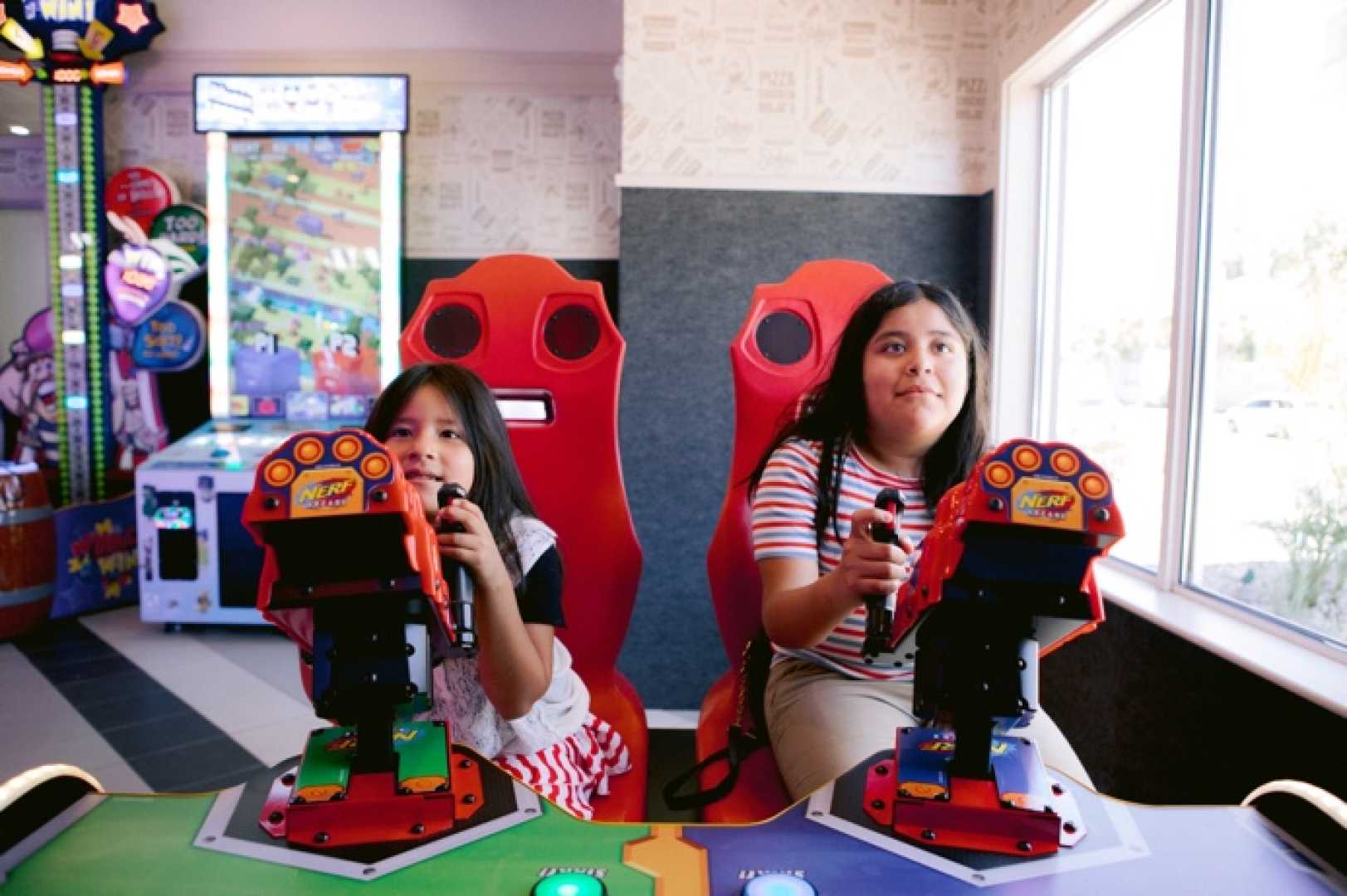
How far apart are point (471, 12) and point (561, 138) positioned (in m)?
0.61

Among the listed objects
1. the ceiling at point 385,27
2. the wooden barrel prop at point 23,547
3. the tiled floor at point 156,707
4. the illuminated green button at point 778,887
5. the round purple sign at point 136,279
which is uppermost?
the ceiling at point 385,27

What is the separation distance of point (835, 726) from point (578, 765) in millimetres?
324

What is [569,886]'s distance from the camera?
0.56m

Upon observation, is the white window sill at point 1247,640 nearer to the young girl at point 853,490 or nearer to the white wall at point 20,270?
the young girl at point 853,490

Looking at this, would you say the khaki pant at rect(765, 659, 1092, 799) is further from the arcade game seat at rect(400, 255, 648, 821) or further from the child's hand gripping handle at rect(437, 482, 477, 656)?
the child's hand gripping handle at rect(437, 482, 477, 656)

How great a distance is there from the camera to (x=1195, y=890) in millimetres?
581

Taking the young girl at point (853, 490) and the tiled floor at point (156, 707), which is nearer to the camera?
the young girl at point (853, 490)

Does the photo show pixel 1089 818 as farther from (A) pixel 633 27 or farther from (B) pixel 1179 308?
(A) pixel 633 27

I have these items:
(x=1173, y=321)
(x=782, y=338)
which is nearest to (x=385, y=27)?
(x=782, y=338)

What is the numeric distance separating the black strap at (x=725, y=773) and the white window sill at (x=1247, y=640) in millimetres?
722

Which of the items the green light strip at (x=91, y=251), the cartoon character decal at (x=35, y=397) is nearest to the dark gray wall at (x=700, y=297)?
the green light strip at (x=91, y=251)

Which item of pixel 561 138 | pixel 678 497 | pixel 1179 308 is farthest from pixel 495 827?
pixel 561 138

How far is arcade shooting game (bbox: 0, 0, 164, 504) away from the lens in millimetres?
3170

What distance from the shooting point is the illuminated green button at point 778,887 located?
561 mm
